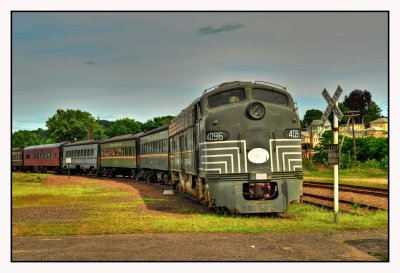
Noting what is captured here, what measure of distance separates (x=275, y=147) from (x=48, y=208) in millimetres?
10203

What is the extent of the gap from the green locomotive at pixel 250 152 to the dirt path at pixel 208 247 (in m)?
2.93

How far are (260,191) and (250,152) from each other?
125cm

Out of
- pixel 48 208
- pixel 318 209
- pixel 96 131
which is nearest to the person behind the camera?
pixel 318 209

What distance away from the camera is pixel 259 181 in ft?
52.9

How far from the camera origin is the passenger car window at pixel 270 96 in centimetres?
1702

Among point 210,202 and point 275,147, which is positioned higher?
point 275,147

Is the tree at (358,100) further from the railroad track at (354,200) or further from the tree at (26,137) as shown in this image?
the railroad track at (354,200)

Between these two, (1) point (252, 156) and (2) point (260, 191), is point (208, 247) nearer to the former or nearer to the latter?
(2) point (260, 191)

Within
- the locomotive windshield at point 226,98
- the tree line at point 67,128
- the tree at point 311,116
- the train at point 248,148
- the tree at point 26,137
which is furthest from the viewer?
the tree at point 311,116

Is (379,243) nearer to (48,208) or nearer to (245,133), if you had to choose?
(245,133)

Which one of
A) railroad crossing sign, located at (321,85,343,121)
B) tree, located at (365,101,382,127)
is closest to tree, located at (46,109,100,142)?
tree, located at (365,101,382,127)

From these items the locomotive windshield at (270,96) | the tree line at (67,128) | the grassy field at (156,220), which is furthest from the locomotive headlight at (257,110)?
the tree line at (67,128)

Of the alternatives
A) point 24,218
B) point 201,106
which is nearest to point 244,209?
point 201,106

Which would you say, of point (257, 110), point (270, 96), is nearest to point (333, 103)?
point (257, 110)
